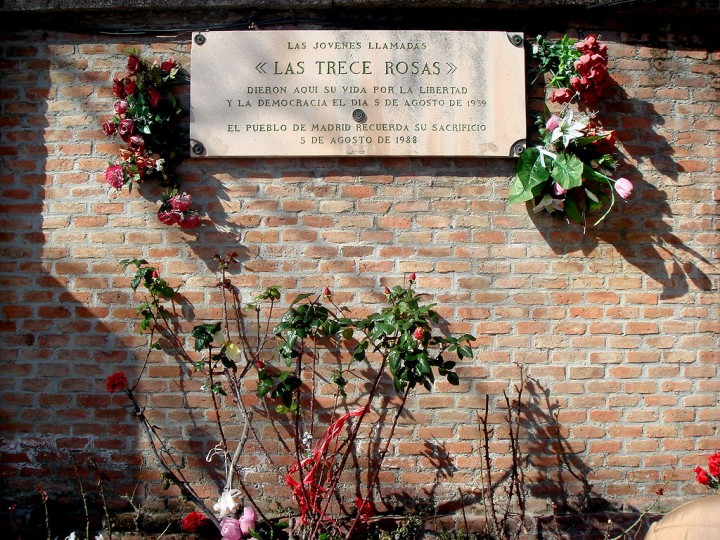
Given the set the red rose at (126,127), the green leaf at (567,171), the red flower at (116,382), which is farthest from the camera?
the red rose at (126,127)

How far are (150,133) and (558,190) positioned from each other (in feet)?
7.05

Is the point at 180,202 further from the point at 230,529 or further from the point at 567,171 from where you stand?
the point at 567,171

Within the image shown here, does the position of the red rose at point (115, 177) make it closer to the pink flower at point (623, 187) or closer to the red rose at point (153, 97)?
the red rose at point (153, 97)

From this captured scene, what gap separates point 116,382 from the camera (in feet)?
10.3

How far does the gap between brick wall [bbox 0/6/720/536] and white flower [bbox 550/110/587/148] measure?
0.94 ft

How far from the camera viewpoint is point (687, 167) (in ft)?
11.3

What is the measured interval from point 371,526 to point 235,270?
1.50m

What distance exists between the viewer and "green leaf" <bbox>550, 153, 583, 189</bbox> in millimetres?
3246

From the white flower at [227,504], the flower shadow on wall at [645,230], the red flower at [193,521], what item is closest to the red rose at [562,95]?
the flower shadow on wall at [645,230]

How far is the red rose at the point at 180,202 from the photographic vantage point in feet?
10.9

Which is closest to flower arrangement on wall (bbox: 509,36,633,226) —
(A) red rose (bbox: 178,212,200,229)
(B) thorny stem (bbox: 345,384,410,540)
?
(B) thorny stem (bbox: 345,384,410,540)

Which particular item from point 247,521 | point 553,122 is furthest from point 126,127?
point 553,122

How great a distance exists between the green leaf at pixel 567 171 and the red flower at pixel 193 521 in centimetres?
248

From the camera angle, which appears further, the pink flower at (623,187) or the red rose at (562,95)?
the red rose at (562,95)
